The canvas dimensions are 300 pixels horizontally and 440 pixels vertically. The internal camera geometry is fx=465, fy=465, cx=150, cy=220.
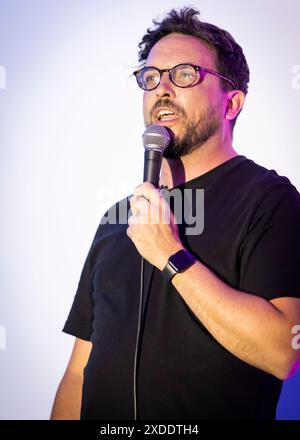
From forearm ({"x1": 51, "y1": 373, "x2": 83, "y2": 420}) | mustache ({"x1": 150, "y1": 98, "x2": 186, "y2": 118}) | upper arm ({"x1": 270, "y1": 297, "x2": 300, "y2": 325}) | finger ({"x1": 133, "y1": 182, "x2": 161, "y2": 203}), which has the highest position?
mustache ({"x1": 150, "y1": 98, "x2": 186, "y2": 118})

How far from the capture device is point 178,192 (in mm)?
1603

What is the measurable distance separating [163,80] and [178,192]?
15.8 inches

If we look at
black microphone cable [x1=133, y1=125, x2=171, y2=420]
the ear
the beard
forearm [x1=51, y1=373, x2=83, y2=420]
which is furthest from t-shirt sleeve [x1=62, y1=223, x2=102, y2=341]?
the ear

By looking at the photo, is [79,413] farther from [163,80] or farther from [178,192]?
[163,80]

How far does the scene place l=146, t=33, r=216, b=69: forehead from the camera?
168 centimetres

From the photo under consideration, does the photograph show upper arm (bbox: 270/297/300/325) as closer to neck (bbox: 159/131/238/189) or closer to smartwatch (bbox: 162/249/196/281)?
smartwatch (bbox: 162/249/196/281)

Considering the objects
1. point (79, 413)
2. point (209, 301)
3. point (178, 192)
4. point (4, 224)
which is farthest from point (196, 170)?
point (4, 224)

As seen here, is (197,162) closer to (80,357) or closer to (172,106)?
(172,106)

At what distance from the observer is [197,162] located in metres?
1.65

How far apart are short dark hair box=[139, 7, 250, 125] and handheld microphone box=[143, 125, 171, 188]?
1.43ft

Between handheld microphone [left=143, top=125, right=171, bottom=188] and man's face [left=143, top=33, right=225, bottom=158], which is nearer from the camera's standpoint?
handheld microphone [left=143, top=125, right=171, bottom=188]

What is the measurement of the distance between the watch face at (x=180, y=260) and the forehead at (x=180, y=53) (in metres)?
0.78

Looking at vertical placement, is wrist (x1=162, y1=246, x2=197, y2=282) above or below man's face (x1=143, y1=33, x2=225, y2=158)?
below

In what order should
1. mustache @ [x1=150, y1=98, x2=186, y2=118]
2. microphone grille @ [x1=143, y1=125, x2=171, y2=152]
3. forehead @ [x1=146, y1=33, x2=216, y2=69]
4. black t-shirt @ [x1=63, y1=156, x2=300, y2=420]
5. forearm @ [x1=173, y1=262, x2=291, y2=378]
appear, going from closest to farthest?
forearm @ [x1=173, y1=262, x2=291, y2=378] < black t-shirt @ [x1=63, y1=156, x2=300, y2=420] < microphone grille @ [x1=143, y1=125, x2=171, y2=152] < mustache @ [x1=150, y1=98, x2=186, y2=118] < forehead @ [x1=146, y1=33, x2=216, y2=69]
